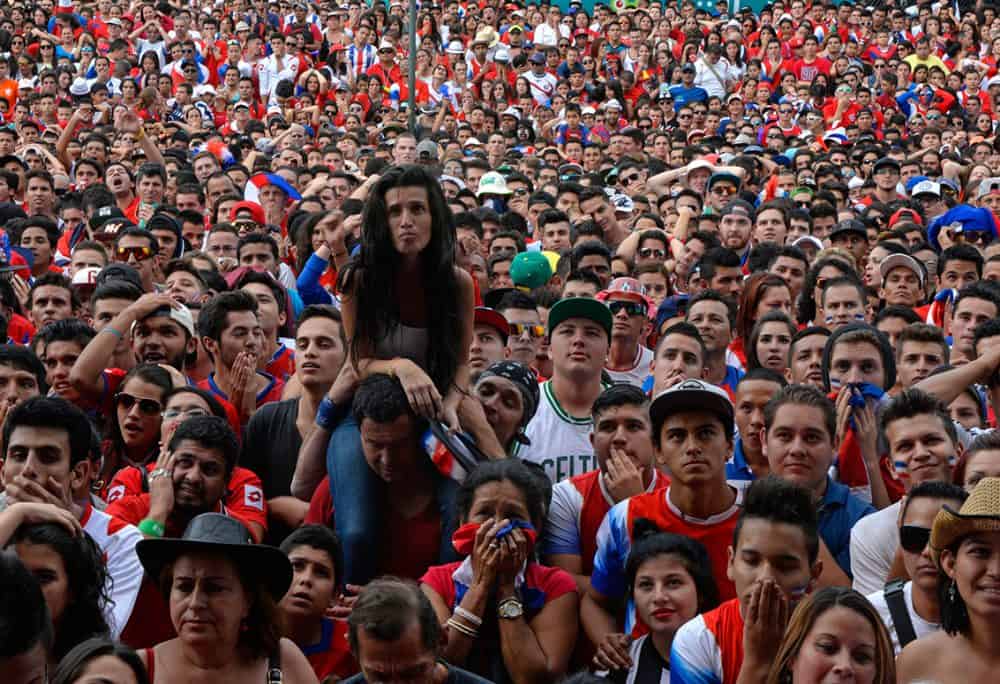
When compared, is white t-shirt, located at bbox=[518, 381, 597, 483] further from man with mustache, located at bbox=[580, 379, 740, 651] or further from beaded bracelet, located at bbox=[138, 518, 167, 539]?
beaded bracelet, located at bbox=[138, 518, 167, 539]

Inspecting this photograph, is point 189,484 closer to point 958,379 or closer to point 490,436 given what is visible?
point 490,436

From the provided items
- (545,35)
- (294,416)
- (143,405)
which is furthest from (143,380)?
(545,35)

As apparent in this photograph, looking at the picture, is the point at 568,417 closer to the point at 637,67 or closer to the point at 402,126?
the point at 402,126

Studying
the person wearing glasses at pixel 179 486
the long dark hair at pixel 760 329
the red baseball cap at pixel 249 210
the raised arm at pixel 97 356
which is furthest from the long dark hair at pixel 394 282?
the red baseball cap at pixel 249 210

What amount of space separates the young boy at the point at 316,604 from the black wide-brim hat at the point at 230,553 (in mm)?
495

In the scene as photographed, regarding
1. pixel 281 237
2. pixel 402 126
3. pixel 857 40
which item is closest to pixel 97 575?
pixel 281 237

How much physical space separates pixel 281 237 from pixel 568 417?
5468 millimetres

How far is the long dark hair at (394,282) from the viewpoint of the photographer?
5020 mm

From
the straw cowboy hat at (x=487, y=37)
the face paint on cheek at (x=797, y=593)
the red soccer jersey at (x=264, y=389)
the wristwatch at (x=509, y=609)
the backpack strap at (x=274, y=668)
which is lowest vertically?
the backpack strap at (x=274, y=668)

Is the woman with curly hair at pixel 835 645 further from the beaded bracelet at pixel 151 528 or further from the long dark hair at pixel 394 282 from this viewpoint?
the beaded bracelet at pixel 151 528

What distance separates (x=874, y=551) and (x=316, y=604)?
70.4 inches

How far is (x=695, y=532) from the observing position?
14.9 feet

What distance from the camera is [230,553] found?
153 inches

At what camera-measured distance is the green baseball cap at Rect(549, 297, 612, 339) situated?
593 cm
